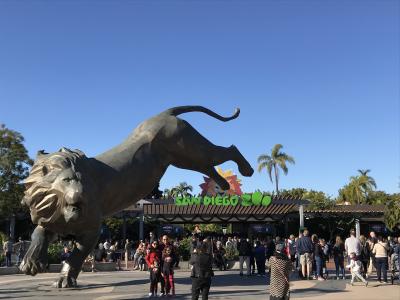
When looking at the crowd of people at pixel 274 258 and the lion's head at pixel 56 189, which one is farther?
the lion's head at pixel 56 189

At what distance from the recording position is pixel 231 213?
31391 millimetres

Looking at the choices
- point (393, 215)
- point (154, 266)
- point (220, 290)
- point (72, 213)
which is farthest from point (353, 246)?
point (393, 215)

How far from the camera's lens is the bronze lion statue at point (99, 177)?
8812mm

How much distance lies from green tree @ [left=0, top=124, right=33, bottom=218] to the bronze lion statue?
22.4 meters

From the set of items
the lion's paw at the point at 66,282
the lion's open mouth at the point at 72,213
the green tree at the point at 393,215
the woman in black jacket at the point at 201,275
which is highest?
the green tree at the point at 393,215

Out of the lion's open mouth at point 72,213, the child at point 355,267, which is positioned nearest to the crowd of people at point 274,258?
the child at point 355,267

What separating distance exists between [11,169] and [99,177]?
24.0 metres

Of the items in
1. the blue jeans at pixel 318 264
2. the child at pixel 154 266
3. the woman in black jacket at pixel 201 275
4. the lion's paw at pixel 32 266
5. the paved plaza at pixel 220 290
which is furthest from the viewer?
the blue jeans at pixel 318 264

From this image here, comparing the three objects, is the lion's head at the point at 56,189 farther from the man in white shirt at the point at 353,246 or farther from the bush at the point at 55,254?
the bush at the point at 55,254

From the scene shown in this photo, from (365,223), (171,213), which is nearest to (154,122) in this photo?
(171,213)

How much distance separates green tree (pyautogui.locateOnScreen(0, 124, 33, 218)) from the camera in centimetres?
3084

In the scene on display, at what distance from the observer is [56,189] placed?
8.82m

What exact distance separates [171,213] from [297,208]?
8242 mm

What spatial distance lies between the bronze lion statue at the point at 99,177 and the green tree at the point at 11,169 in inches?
884
